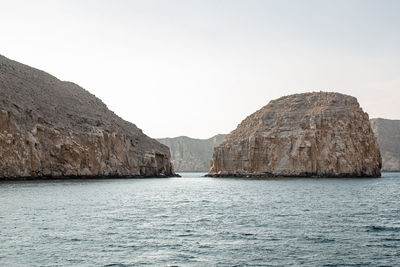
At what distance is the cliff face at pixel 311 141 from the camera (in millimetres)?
118000

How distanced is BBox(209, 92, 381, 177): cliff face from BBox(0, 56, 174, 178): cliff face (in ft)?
125

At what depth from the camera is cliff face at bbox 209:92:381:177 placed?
11800 cm

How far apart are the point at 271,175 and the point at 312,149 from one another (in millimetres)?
17088

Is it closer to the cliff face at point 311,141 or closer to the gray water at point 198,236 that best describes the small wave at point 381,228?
the gray water at point 198,236

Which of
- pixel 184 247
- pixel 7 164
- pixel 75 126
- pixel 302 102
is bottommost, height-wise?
pixel 184 247

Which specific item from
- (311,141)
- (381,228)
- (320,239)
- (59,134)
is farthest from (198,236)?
(311,141)

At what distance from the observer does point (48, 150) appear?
98.2 metres

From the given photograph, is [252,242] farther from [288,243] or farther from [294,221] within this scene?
[294,221]

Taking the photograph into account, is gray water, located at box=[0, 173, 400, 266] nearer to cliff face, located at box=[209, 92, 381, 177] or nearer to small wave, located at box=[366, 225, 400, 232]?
small wave, located at box=[366, 225, 400, 232]

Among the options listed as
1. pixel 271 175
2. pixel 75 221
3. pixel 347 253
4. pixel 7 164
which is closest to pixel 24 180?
pixel 7 164

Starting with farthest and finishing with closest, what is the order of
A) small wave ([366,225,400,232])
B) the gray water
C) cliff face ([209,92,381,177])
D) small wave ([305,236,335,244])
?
cliff face ([209,92,381,177])
small wave ([366,225,400,232])
small wave ([305,236,335,244])
the gray water

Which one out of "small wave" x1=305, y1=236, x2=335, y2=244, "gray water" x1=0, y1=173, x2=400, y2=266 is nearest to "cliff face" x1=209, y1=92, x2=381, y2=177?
"gray water" x1=0, y1=173, x2=400, y2=266

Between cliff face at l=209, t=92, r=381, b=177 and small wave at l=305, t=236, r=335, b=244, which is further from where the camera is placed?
cliff face at l=209, t=92, r=381, b=177

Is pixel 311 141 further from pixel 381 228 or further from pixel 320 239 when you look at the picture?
pixel 320 239
